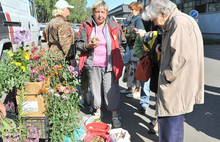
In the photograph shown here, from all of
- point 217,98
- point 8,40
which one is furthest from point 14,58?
point 217,98

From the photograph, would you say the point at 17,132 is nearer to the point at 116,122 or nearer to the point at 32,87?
the point at 32,87

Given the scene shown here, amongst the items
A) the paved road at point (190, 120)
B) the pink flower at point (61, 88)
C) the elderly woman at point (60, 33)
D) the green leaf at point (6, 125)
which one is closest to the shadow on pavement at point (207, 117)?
the paved road at point (190, 120)

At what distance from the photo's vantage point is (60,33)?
128 inches

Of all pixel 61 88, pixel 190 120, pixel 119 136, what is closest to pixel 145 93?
pixel 190 120

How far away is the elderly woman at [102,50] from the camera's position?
3142 mm

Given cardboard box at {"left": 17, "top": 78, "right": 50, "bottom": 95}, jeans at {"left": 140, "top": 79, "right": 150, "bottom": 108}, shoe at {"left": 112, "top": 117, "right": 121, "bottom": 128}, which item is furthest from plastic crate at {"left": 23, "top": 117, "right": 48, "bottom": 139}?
jeans at {"left": 140, "top": 79, "right": 150, "bottom": 108}

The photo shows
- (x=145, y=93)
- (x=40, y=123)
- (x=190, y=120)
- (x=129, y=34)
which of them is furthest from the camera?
(x=129, y=34)

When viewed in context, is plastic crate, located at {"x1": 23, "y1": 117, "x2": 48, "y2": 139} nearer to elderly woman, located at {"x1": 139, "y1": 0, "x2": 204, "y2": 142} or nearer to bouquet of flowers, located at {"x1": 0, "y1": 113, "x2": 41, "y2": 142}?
bouquet of flowers, located at {"x1": 0, "y1": 113, "x2": 41, "y2": 142}

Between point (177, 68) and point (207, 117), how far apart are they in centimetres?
225

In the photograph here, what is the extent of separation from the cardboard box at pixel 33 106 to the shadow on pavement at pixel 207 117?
8.30 ft

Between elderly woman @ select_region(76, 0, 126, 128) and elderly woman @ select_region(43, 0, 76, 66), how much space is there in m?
0.25

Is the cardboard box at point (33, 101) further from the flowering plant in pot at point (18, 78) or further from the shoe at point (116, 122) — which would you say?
the shoe at point (116, 122)

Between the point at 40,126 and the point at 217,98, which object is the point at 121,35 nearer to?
the point at 40,126

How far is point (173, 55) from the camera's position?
6.34 feet
